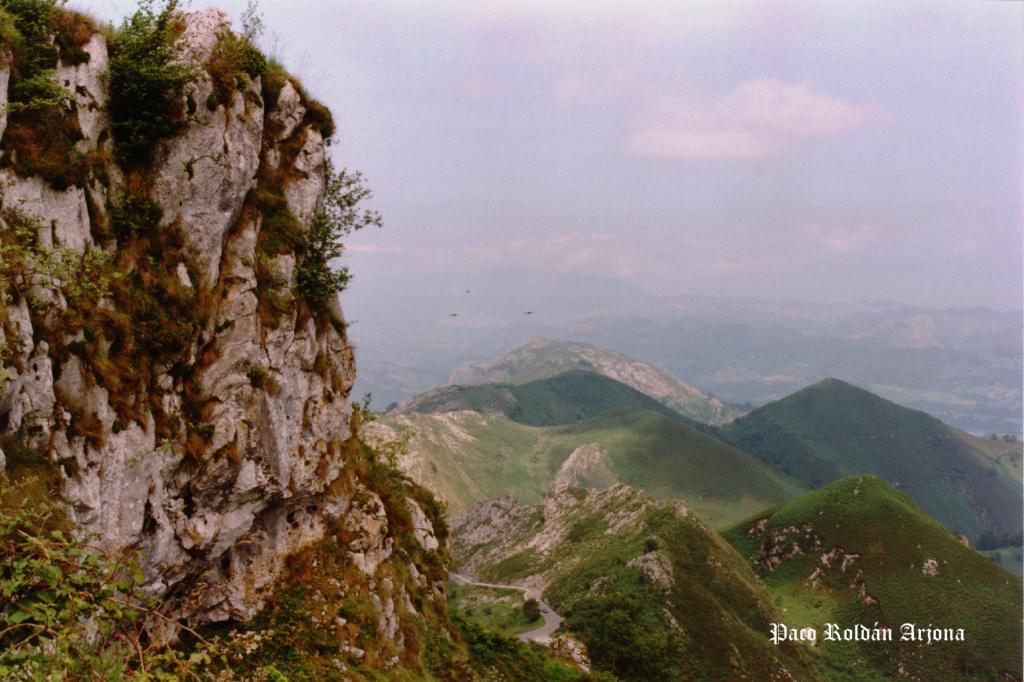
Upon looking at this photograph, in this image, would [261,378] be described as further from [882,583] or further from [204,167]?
[882,583]

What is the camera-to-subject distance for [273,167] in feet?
85.2

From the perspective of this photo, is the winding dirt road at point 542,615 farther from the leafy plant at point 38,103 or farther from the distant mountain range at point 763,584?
the leafy plant at point 38,103

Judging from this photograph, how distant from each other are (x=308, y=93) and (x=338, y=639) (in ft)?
83.7

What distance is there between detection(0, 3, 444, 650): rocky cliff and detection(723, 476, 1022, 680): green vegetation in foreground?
95.6m

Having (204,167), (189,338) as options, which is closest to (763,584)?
(189,338)

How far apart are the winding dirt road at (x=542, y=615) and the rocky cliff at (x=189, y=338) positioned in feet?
159

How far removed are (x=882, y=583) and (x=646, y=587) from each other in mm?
57823

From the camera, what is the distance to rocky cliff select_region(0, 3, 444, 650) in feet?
51.4

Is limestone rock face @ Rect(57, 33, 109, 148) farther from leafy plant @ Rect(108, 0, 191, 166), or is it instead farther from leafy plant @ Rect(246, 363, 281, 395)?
leafy plant @ Rect(246, 363, 281, 395)

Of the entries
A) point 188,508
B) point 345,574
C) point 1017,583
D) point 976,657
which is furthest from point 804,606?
point 188,508

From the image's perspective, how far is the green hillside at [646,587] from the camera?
64500 mm

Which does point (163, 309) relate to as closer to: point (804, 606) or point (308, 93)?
point (308, 93)

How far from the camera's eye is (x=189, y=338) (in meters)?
19.9

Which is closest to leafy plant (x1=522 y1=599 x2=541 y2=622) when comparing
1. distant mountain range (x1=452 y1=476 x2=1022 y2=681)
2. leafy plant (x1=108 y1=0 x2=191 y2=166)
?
distant mountain range (x1=452 y1=476 x2=1022 y2=681)
